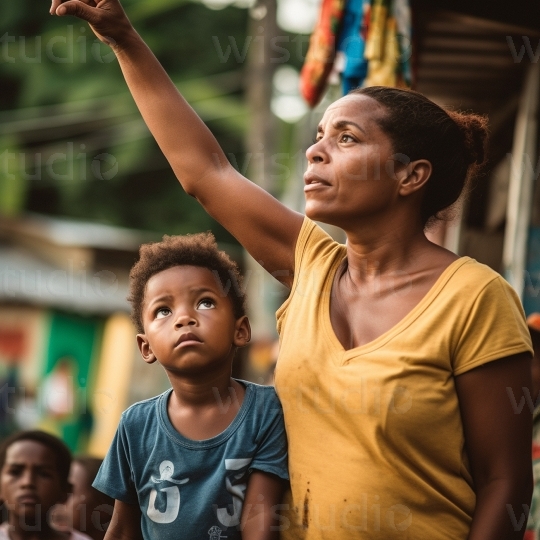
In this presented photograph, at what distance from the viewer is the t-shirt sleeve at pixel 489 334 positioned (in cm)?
197

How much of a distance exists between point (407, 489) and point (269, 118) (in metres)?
10.3

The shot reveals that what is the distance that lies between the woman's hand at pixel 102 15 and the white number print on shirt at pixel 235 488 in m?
1.09

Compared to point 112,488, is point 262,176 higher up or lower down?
higher up

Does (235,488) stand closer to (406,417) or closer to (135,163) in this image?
(406,417)

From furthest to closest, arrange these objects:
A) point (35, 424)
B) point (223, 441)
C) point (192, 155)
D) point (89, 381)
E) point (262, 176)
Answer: point (89, 381) < point (35, 424) < point (262, 176) < point (192, 155) < point (223, 441)

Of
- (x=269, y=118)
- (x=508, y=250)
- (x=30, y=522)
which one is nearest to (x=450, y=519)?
(x=30, y=522)

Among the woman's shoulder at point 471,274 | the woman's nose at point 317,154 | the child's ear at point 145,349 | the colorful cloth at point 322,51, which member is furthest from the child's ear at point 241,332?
the colorful cloth at point 322,51

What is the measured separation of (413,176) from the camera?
2266 mm

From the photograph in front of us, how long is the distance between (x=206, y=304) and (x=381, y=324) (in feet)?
1.53

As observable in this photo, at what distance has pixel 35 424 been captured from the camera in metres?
13.1

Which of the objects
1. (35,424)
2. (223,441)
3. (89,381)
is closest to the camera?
(223,441)

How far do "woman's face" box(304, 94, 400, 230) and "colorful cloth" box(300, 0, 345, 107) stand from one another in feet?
8.45

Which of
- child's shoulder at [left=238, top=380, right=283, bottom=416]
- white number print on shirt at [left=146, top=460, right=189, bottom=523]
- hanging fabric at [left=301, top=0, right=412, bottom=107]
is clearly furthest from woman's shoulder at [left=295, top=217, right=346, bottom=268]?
hanging fabric at [left=301, top=0, right=412, bottom=107]

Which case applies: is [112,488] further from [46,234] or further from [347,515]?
[46,234]
